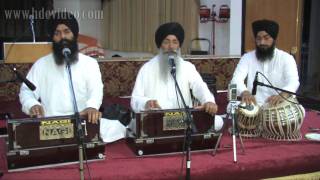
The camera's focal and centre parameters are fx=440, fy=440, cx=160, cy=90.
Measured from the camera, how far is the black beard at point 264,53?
4.46 m

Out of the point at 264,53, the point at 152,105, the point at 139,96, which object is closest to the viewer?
the point at 152,105

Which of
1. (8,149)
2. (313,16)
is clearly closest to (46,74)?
(8,149)

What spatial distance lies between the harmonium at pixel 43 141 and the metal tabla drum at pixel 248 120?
1.48m

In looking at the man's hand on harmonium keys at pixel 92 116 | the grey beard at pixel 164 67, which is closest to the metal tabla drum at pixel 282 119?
the grey beard at pixel 164 67

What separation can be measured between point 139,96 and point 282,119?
1299mm

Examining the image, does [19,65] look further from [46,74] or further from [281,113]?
[281,113]

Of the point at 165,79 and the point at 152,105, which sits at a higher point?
the point at 165,79

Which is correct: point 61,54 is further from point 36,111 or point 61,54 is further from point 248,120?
point 248,120

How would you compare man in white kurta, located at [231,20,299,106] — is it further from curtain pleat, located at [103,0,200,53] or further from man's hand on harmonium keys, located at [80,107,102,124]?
curtain pleat, located at [103,0,200,53]

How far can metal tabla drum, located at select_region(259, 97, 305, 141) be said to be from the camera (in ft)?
12.9

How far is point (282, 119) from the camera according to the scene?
3.95 metres

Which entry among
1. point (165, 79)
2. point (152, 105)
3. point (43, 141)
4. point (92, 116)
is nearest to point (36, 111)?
point (43, 141)

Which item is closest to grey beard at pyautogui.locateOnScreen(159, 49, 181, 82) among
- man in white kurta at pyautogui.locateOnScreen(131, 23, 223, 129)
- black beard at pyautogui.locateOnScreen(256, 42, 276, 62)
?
man in white kurta at pyautogui.locateOnScreen(131, 23, 223, 129)

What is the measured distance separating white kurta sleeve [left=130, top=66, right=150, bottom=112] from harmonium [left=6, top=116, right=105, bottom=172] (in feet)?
2.09
